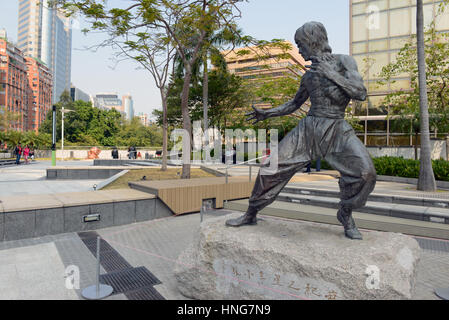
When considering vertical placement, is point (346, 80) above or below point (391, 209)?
above

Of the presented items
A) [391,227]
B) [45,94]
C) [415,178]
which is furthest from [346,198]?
[45,94]

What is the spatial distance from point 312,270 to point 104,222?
5.43 meters

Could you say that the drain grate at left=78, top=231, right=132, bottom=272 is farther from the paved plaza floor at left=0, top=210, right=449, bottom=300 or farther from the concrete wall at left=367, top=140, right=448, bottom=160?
the concrete wall at left=367, top=140, right=448, bottom=160

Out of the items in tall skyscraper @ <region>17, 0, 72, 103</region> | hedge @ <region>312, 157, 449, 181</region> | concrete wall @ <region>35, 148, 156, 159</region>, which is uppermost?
tall skyscraper @ <region>17, 0, 72, 103</region>

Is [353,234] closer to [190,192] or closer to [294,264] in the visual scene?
[294,264]

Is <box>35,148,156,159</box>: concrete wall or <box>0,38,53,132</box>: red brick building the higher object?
<box>0,38,53,132</box>: red brick building

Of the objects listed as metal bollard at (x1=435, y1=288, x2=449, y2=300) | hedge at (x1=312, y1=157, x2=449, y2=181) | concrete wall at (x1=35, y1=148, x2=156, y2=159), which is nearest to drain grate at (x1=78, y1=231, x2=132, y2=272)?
→ metal bollard at (x1=435, y1=288, x2=449, y2=300)

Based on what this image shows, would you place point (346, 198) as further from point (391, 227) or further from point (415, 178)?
point (415, 178)

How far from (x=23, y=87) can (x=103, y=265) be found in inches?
4419

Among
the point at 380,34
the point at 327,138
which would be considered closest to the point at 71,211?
the point at 327,138

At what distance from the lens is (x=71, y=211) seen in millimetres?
6676

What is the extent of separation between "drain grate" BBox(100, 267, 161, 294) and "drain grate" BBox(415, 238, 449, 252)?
16.5 feet

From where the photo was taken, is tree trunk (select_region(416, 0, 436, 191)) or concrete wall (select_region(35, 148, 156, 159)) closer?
tree trunk (select_region(416, 0, 436, 191))

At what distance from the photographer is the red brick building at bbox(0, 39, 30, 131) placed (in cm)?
8475
